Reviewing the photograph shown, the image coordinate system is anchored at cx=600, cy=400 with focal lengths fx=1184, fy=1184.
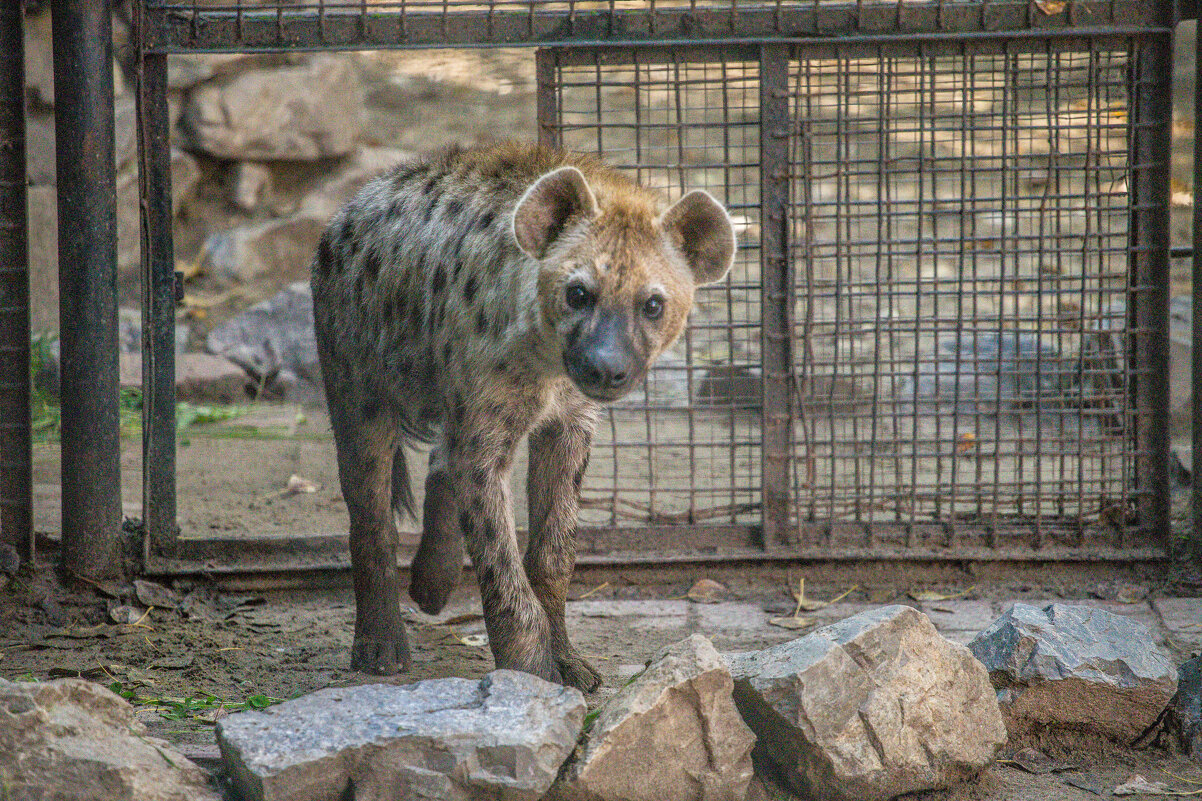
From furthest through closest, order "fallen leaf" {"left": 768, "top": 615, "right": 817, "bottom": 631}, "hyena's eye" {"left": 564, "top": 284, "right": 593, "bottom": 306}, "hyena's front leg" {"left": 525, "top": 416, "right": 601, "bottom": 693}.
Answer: "fallen leaf" {"left": 768, "top": 615, "right": 817, "bottom": 631}
"hyena's front leg" {"left": 525, "top": 416, "right": 601, "bottom": 693}
"hyena's eye" {"left": 564, "top": 284, "right": 593, "bottom": 306}

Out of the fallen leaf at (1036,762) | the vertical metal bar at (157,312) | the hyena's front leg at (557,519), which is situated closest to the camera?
the fallen leaf at (1036,762)

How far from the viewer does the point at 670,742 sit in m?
2.24

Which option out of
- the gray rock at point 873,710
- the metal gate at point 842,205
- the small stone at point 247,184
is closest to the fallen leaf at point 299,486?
the metal gate at point 842,205

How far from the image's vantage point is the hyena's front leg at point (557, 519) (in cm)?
308

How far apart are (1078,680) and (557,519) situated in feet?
4.24

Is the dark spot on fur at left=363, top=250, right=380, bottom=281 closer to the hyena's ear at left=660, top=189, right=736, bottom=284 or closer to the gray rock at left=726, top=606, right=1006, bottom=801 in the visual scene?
the hyena's ear at left=660, top=189, right=736, bottom=284

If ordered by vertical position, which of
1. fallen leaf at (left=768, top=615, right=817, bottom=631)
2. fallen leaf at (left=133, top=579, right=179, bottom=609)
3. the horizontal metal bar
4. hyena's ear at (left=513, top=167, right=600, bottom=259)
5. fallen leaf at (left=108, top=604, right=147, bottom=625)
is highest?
the horizontal metal bar

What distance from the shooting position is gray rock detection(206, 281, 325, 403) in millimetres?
7117

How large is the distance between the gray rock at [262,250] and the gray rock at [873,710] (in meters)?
6.24

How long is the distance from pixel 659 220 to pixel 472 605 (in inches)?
64.2

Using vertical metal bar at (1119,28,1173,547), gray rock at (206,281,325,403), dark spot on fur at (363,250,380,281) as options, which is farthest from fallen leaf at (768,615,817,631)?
gray rock at (206,281,325,403)

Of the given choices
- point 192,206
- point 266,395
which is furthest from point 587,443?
point 192,206

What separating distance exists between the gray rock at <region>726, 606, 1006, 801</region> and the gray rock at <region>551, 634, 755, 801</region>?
10 cm

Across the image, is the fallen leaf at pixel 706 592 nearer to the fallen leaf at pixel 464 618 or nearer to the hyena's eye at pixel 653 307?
the fallen leaf at pixel 464 618
